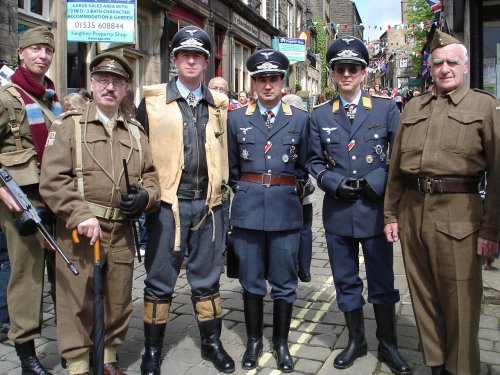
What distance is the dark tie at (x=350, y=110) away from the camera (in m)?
3.59

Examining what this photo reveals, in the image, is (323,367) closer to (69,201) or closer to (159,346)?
(159,346)

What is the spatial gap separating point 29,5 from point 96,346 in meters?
7.57

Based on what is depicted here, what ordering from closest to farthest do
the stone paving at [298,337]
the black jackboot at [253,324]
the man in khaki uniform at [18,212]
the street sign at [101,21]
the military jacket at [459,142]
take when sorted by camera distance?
the military jacket at [459,142], the man in khaki uniform at [18,212], the stone paving at [298,337], the black jackboot at [253,324], the street sign at [101,21]

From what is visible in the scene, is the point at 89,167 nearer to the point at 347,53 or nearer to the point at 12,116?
the point at 12,116

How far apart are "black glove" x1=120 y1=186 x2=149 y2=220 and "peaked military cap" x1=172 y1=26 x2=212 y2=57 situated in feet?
3.27

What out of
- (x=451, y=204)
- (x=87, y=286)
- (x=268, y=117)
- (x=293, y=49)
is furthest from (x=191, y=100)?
(x=293, y=49)

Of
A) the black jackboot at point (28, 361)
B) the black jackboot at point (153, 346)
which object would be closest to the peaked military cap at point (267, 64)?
the black jackboot at point (153, 346)

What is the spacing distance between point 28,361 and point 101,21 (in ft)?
17.0

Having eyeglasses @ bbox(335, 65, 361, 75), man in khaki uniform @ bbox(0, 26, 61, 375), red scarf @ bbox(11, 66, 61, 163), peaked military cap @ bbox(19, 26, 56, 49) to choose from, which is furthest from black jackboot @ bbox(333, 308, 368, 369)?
peaked military cap @ bbox(19, 26, 56, 49)

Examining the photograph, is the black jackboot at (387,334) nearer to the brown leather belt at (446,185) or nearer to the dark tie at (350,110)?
the brown leather belt at (446,185)

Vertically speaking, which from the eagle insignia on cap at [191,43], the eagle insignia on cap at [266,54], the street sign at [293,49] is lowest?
the eagle insignia on cap at [266,54]

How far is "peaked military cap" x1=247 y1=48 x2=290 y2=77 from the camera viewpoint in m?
3.56

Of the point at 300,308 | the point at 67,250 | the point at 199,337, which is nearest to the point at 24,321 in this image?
the point at 67,250

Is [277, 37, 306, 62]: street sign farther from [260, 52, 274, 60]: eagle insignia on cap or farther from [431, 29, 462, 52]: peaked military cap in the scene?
[431, 29, 462, 52]: peaked military cap
